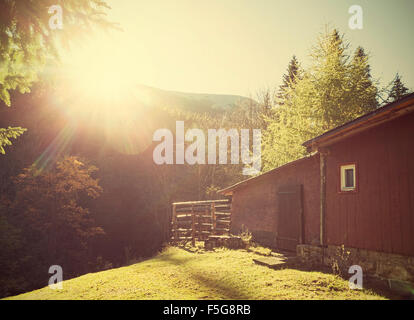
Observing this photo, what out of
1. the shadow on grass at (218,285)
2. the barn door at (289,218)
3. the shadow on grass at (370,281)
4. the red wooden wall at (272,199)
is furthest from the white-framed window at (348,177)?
the shadow on grass at (218,285)

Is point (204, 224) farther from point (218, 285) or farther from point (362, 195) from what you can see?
point (362, 195)

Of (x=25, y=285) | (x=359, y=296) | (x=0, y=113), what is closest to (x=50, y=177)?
(x=25, y=285)

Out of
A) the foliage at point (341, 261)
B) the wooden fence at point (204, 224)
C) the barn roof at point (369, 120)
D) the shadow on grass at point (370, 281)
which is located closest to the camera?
the shadow on grass at point (370, 281)

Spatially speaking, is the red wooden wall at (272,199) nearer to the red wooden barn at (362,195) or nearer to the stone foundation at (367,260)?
the red wooden barn at (362,195)

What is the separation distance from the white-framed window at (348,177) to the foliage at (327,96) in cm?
919

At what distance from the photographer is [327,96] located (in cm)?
1870

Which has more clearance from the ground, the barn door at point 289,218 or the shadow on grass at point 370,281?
the barn door at point 289,218

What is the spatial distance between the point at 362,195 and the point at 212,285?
5.17 meters

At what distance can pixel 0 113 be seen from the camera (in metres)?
22.0

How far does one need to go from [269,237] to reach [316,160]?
4652 mm

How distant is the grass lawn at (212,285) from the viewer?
718 cm

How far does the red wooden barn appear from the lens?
7.98 metres

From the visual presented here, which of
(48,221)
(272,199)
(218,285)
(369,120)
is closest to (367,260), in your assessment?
(369,120)
